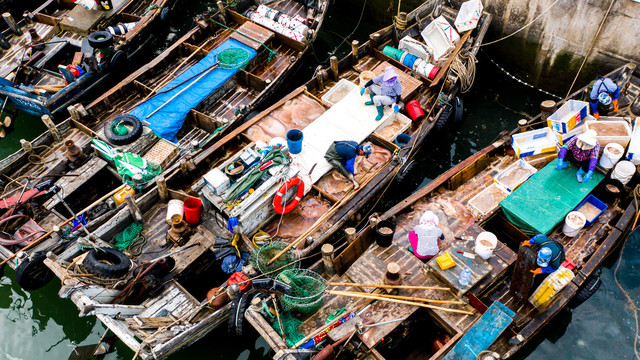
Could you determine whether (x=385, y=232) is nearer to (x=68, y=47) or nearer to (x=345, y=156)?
(x=345, y=156)

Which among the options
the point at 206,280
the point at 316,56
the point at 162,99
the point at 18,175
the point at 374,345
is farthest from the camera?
the point at 316,56

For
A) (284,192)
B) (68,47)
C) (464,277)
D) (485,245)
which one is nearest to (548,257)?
(485,245)

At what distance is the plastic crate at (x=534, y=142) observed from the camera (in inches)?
523

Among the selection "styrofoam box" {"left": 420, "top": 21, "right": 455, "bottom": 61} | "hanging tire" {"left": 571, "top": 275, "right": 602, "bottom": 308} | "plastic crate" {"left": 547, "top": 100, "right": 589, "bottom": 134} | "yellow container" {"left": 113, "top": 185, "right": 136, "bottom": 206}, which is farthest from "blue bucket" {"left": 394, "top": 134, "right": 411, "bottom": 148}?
"yellow container" {"left": 113, "top": 185, "right": 136, "bottom": 206}

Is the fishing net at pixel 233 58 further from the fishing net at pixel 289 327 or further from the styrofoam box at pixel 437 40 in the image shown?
the fishing net at pixel 289 327

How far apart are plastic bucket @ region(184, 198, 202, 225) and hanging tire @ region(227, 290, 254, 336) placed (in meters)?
2.66

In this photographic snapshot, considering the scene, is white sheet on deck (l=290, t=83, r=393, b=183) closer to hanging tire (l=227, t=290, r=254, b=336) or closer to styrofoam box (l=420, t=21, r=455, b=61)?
styrofoam box (l=420, t=21, r=455, b=61)

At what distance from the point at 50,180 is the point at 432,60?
1213 cm

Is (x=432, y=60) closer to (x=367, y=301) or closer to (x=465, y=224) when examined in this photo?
(x=465, y=224)

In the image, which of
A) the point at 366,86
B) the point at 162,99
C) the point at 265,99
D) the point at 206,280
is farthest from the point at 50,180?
the point at 366,86

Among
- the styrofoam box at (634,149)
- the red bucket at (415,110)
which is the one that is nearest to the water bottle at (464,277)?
the red bucket at (415,110)

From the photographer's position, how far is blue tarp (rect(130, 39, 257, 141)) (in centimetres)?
1438

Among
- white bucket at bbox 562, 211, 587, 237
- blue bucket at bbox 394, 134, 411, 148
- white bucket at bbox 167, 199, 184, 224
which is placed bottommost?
white bucket at bbox 562, 211, 587, 237

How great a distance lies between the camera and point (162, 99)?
14875mm
